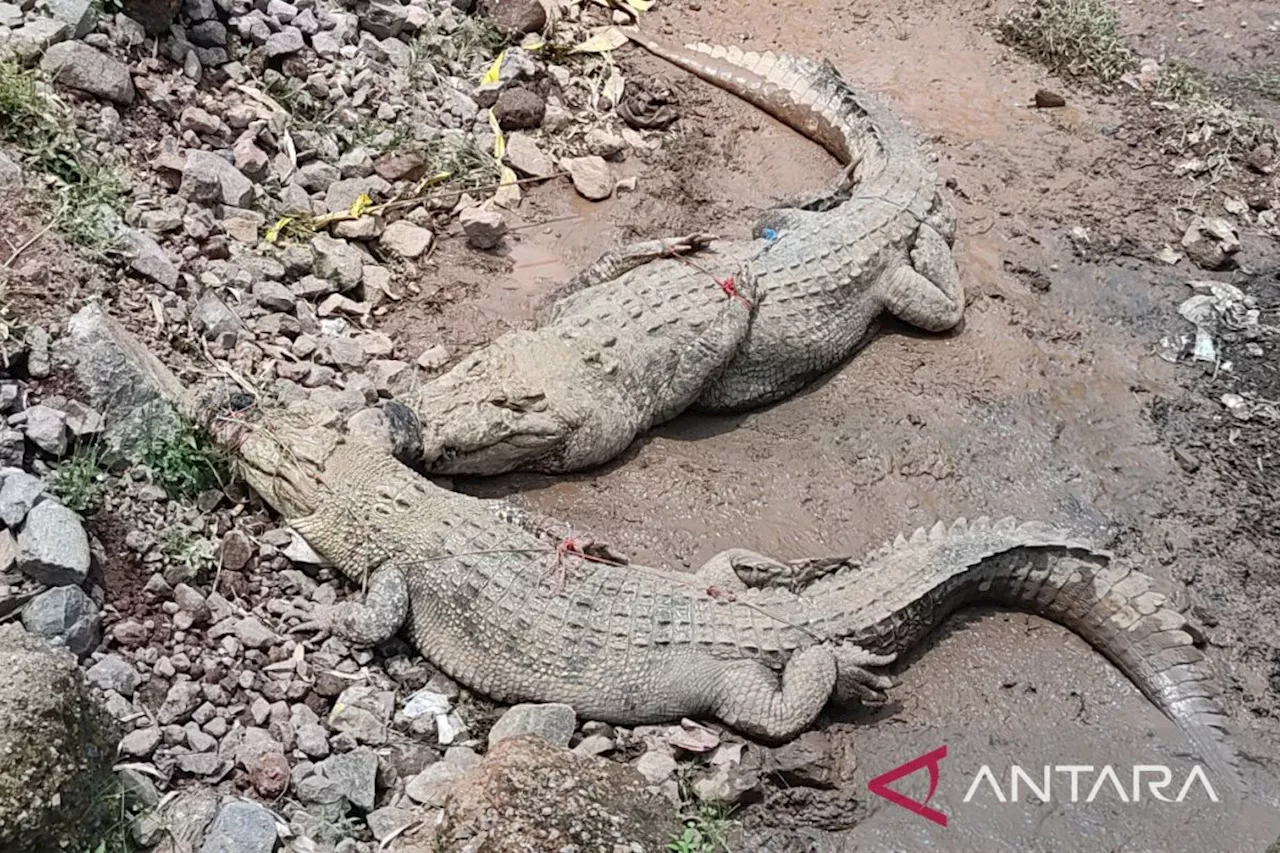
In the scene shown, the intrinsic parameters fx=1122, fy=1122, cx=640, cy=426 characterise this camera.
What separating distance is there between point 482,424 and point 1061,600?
2.74 meters

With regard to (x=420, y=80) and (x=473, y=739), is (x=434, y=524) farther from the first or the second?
(x=420, y=80)

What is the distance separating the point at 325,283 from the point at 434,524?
1873mm

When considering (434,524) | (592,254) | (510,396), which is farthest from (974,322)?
(434,524)

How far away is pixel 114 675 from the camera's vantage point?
3822 millimetres

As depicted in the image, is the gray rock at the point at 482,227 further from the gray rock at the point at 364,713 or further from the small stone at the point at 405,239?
the gray rock at the point at 364,713

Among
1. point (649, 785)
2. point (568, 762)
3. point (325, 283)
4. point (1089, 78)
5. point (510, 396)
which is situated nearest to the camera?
point (568, 762)

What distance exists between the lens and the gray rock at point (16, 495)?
12.6ft

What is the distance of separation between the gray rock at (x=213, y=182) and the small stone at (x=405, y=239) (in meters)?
0.75

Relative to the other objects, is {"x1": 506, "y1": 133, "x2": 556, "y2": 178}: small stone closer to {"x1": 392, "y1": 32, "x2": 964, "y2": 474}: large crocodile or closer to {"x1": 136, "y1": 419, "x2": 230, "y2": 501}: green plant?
{"x1": 392, "y1": 32, "x2": 964, "y2": 474}: large crocodile

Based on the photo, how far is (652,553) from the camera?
206 inches

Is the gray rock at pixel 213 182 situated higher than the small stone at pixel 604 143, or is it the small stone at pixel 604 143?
the gray rock at pixel 213 182

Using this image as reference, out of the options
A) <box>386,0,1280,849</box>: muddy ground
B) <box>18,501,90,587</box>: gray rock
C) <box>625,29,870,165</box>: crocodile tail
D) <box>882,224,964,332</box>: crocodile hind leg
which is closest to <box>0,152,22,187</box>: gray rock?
<box>18,501,90,587</box>: gray rock

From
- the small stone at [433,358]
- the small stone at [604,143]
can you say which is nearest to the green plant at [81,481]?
the small stone at [433,358]

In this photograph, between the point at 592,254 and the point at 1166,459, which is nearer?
the point at 1166,459
